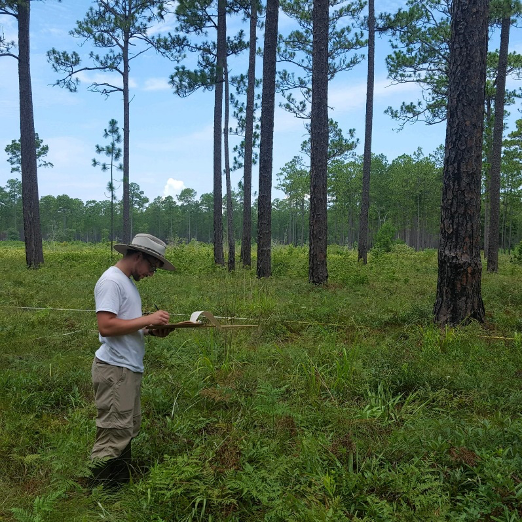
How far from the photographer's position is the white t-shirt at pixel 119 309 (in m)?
2.88

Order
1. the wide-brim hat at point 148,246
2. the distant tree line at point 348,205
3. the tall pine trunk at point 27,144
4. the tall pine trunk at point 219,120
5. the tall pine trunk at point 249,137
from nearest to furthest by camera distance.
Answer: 1. the wide-brim hat at point 148,246
2. the tall pine trunk at point 27,144
3. the tall pine trunk at point 219,120
4. the tall pine trunk at point 249,137
5. the distant tree line at point 348,205

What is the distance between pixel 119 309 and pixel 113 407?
651 mm

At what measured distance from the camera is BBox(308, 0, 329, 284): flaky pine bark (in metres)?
10.2

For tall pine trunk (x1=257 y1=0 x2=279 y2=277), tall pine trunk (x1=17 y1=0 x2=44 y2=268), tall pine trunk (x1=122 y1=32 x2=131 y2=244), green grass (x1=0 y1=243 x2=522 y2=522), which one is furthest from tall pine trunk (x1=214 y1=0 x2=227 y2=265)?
green grass (x1=0 y1=243 x2=522 y2=522)

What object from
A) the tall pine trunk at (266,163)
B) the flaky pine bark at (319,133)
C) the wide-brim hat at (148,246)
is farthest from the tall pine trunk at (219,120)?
the wide-brim hat at (148,246)

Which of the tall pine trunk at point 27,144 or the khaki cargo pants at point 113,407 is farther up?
the tall pine trunk at point 27,144

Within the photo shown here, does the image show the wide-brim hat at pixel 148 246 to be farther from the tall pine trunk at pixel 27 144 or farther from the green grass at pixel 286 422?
the tall pine trunk at pixel 27 144

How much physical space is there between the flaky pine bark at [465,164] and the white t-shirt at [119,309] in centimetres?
458

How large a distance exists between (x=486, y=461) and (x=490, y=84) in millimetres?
22293

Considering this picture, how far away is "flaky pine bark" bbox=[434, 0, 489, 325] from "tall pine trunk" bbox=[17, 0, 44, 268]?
46.7 ft

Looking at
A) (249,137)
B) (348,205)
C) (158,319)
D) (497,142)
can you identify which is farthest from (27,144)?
(348,205)

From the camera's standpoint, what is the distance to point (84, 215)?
8931cm

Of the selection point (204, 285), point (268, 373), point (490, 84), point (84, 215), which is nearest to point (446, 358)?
point (268, 373)

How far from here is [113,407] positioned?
2.95 meters
